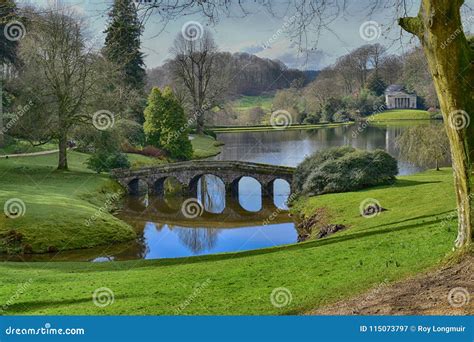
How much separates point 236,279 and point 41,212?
16.1m

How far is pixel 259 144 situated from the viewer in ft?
214

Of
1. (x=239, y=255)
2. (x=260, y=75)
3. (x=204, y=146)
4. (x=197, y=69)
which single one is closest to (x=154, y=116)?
(x=204, y=146)

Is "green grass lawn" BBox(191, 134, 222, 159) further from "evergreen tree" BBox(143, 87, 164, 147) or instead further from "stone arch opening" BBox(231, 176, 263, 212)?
"stone arch opening" BBox(231, 176, 263, 212)

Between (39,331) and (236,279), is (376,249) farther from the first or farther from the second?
(39,331)

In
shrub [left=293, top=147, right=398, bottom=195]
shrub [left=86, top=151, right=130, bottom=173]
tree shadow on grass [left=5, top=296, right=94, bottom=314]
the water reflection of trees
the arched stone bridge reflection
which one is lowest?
the water reflection of trees

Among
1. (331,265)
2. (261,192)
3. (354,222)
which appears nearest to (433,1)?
(331,265)

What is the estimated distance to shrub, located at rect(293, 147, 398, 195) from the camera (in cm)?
3067

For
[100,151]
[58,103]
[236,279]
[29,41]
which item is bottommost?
[236,279]

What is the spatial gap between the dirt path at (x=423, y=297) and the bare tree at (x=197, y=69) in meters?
51.6

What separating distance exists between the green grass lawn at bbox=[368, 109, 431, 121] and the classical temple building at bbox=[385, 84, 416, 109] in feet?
4.26

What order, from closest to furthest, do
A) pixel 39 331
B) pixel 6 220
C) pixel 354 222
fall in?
pixel 39 331
pixel 354 222
pixel 6 220

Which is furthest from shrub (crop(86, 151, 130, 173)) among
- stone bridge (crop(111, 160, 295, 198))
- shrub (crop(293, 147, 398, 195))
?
shrub (crop(293, 147, 398, 195))

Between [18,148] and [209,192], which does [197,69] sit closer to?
[18,148]

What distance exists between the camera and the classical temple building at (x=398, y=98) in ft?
245
